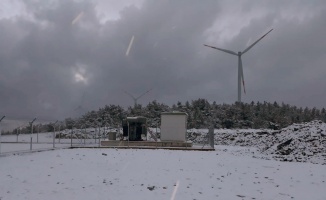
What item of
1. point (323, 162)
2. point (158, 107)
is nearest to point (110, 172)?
point (323, 162)

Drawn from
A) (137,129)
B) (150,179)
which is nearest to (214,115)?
(137,129)

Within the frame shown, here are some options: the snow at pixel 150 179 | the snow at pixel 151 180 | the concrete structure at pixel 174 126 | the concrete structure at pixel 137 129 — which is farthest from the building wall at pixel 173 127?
the snow at pixel 151 180

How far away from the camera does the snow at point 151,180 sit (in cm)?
1280

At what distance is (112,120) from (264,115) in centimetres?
4792

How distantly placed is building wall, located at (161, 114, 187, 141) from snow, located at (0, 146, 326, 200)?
17535 millimetres

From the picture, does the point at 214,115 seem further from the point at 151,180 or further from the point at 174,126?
the point at 151,180

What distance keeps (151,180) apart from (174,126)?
24382mm

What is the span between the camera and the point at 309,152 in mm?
28969

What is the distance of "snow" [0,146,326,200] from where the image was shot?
42.0 feet

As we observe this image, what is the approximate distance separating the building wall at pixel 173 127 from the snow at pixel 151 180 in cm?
1753

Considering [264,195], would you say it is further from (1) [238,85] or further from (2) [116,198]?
(1) [238,85]

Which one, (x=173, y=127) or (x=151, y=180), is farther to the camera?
(x=173, y=127)

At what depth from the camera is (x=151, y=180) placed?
1541 cm

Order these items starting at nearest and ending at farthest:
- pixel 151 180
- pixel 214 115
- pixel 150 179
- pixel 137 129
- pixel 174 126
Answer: pixel 151 180 < pixel 150 179 < pixel 174 126 < pixel 137 129 < pixel 214 115
